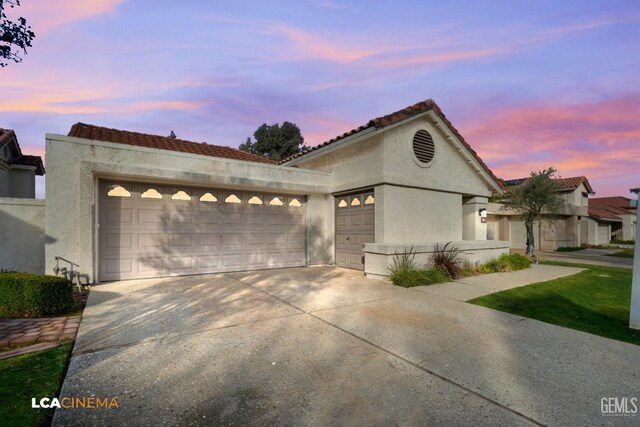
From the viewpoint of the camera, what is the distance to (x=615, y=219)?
107 ft

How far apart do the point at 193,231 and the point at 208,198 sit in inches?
44.1

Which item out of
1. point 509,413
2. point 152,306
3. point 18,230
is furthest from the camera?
point 18,230

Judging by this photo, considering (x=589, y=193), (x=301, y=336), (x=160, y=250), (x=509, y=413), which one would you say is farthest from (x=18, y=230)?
(x=589, y=193)

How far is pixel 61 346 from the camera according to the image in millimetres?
4230

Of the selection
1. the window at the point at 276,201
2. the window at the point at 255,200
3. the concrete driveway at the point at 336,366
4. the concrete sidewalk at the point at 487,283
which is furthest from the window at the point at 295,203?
the concrete driveway at the point at 336,366

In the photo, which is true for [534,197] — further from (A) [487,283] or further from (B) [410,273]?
(B) [410,273]

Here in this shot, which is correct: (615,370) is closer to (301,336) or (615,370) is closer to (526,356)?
(526,356)

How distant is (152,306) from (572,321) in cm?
775

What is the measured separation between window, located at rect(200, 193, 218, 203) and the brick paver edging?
16.6 ft

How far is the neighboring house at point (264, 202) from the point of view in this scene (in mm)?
8078

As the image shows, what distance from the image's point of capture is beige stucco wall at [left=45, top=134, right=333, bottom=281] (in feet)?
25.5

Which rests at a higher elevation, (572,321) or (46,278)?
(46,278)

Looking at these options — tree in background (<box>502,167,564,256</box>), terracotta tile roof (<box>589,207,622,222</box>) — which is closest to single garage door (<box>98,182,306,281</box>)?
tree in background (<box>502,167,564,256</box>)

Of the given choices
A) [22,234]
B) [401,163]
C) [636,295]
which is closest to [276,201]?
[401,163]
